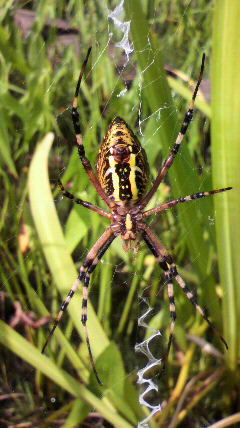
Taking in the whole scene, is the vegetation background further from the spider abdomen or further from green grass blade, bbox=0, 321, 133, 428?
the spider abdomen

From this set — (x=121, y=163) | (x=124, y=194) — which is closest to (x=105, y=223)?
(x=124, y=194)

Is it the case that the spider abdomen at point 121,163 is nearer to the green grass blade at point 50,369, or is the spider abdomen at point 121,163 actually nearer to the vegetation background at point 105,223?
the vegetation background at point 105,223

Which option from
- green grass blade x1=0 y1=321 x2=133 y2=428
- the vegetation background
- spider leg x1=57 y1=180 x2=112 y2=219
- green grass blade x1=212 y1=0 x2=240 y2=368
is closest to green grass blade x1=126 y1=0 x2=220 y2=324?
the vegetation background

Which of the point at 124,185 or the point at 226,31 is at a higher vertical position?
the point at 226,31

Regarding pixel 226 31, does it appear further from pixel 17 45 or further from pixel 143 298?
pixel 17 45

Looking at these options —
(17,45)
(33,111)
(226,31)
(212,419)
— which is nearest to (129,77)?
(33,111)

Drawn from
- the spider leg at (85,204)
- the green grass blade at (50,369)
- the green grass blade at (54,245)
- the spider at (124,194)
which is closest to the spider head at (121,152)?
the spider at (124,194)
